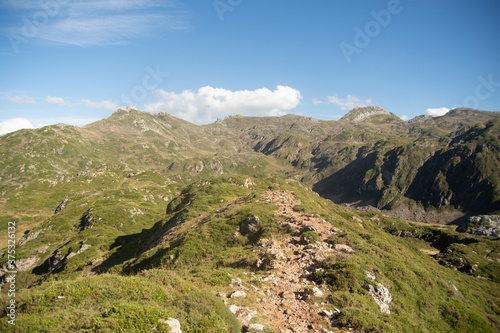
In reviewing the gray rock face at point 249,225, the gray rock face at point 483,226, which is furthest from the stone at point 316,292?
the gray rock face at point 483,226

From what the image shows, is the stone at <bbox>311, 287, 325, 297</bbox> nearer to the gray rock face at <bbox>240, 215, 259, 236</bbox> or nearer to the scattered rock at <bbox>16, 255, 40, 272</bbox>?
the gray rock face at <bbox>240, 215, 259, 236</bbox>

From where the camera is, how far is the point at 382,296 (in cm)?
1888

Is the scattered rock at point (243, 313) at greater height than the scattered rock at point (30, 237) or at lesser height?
greater

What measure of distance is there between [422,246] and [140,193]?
159684 mm

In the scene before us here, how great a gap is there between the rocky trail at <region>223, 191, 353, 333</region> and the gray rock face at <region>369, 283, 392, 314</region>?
4498mm

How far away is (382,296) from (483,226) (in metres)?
224

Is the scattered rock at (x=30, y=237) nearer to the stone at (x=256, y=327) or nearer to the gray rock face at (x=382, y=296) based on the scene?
the stone at (x=256, y=327)

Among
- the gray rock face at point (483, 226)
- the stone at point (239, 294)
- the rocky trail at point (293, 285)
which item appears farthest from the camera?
the gray rock face at point (483, 226)

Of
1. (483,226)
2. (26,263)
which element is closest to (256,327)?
(26,263)

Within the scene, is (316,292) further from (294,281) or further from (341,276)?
(341,276)

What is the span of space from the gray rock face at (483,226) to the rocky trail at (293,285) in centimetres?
20689

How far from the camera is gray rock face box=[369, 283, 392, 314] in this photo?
58.9 feet

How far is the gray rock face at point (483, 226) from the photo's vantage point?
161750 mm

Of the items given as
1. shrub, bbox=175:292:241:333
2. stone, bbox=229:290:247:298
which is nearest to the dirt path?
stone, bbox=229:290:247:298
